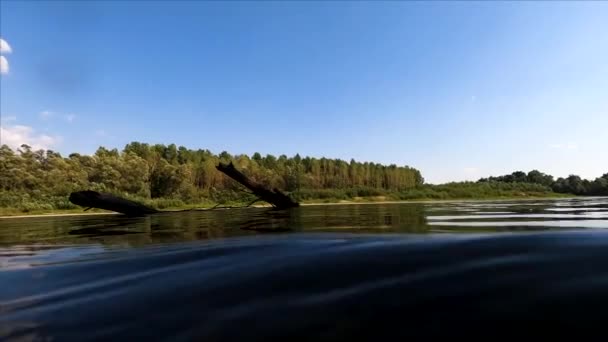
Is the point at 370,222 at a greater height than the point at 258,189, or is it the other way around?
the point at 258,189

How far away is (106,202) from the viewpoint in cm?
1252

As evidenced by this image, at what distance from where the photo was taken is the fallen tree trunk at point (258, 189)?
12.0 meters

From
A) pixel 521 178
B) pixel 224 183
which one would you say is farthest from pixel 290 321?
pixel 521 178

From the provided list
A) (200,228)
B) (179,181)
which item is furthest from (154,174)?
(200,228)

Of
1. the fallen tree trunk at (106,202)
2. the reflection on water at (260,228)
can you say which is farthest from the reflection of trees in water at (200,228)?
the fallen tree trunk at (106,202)

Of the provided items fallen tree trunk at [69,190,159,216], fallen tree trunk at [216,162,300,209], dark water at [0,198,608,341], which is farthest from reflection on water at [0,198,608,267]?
fallen tree trunk at [216,162,300,209]

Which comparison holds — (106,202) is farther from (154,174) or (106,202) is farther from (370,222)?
(154,174)

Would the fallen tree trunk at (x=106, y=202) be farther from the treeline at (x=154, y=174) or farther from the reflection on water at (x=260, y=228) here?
the treeline at (x=154, y=174)

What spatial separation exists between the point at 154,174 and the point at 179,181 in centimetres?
541

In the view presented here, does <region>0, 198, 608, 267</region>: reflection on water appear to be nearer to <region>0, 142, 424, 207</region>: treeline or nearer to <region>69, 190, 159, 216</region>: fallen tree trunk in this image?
<region>69, 190, 159, 216</region>: fallen tree trunk

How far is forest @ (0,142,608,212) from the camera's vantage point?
55.1 m

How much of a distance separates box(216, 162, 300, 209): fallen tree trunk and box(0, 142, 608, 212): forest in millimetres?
8869

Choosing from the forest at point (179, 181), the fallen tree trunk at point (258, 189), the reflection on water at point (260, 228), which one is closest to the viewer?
A: the reflection on water at point (260, 228)

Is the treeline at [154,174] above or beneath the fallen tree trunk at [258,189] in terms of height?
above
